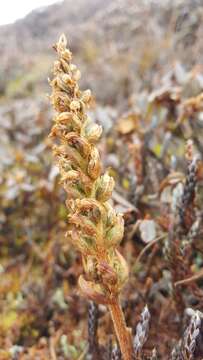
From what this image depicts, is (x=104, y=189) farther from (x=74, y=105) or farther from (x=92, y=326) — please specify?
(x=92, y=326)

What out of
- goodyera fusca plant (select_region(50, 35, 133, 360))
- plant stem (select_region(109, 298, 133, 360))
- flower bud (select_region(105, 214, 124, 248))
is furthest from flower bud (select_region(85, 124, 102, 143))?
plant stem (select_region(109, 298, 133, 360))

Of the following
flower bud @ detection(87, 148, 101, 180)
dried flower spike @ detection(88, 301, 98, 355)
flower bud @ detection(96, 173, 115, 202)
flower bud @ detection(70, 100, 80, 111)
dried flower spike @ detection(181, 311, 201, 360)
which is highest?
flower bud @ detection(70, 100, 80, 111)

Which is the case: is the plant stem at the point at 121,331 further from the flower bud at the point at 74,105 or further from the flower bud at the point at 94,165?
the flower bud at the point at 74,105

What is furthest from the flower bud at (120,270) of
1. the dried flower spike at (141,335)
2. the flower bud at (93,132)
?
the flower bud at (93,132)

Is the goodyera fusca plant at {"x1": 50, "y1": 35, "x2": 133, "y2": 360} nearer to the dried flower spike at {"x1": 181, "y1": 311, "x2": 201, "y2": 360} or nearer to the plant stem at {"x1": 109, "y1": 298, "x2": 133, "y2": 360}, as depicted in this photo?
the plant stem at {"x1": 109, "y1": 298, "x2": 133, "y2": 360}

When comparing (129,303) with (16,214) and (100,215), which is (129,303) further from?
(16,214)

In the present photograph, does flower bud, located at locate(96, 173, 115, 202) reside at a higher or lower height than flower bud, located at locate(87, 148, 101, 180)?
→ lower
